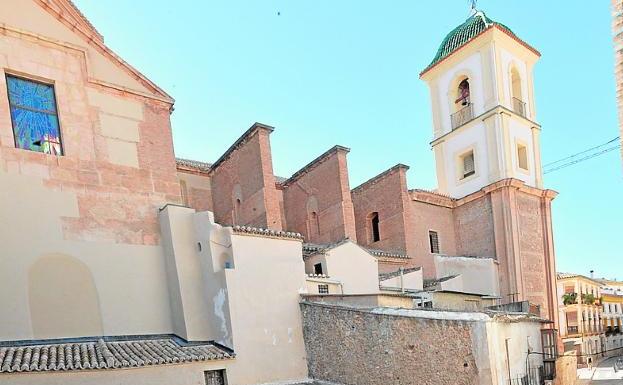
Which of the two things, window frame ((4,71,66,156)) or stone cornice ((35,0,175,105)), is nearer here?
window frame ((4,71,66,156))

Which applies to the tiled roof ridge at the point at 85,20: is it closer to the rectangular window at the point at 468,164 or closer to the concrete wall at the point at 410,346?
the concrete wall at the point at 410,346

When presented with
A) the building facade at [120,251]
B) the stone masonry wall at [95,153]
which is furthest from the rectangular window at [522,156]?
the stone masonry wall at [95,153]

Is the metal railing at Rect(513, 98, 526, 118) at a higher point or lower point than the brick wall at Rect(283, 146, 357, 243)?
higher

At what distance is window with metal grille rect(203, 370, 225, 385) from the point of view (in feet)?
30.9

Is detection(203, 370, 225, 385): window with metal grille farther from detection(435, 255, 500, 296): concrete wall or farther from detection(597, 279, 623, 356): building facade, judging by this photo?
detection(597, 279, 623, 356): building facade

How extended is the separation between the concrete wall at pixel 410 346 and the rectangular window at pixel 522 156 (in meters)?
12.8

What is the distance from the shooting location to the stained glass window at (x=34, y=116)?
9578mm

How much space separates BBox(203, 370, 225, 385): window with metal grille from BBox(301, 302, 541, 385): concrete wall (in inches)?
85.5

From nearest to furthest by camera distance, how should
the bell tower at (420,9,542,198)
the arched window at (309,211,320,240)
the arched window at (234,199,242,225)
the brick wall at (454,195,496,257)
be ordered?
the arched window at (234,199,242,225), the arched window at (309,211,320,240), the brick wall at (454,195,496,257), the bell tower at (420,9,542,198)

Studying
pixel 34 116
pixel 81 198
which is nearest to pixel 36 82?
pixel 34 116

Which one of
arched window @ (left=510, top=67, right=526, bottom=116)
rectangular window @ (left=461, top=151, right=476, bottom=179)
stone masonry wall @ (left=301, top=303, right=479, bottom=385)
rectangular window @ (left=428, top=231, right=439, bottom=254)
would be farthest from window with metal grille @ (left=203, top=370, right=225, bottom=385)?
arched window @ (left=510, top=67, right=526, bottom=116)

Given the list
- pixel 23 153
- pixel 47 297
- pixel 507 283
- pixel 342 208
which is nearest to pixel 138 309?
pixel 47 297

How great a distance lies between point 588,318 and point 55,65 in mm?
44898

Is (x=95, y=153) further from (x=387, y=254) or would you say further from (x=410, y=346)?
(x=387, y=254)
